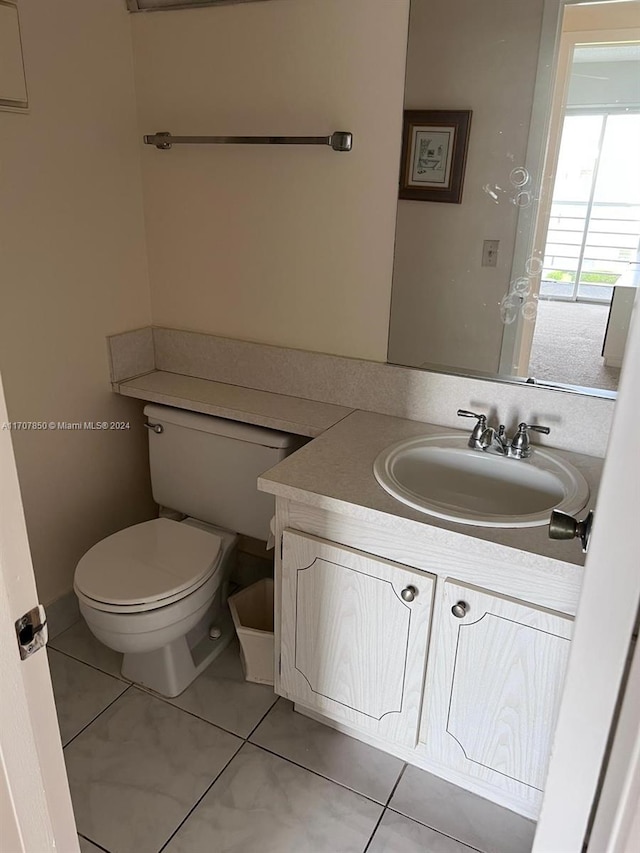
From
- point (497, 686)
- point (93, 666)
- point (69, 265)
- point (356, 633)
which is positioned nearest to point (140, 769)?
point (93, 666)

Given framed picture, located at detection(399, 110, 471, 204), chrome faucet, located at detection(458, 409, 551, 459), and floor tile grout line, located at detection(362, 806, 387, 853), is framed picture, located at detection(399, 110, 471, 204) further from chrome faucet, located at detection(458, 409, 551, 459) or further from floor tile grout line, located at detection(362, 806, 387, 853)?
floor tile grout line, located at detection(362, 806, 387, 853)

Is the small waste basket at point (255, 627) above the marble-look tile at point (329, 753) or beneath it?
above

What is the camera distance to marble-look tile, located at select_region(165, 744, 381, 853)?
59.3 inches

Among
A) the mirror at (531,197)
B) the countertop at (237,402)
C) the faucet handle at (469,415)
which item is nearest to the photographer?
the mirror at (531,197)

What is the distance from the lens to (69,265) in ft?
6.33

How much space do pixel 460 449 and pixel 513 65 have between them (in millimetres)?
907

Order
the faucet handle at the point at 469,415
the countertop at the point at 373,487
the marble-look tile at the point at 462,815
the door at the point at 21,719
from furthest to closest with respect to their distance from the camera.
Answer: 1. the faucet handle at the point at 469,415
2. the marble-look tile at the point at 462,815
3. the countertop at the point at 373,487
4. the door at the point at 21,719

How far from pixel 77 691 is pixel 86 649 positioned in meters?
0.18

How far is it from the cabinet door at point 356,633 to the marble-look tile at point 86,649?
0.64m

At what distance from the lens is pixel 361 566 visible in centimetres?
150

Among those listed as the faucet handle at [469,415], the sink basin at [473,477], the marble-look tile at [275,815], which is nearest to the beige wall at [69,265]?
the marble-look tile at [275,815]

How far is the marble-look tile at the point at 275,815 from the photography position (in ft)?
4.94

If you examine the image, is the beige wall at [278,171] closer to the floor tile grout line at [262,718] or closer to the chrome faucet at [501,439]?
the chrome faucet at [501,439]

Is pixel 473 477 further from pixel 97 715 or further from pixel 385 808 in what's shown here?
pixel 97 715
